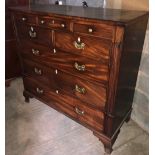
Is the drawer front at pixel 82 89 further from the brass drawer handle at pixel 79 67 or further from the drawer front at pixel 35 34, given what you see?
the drawer front at pixel 35 34

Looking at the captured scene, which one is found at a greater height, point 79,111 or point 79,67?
point 79,67

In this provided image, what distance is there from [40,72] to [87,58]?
662 millimetres

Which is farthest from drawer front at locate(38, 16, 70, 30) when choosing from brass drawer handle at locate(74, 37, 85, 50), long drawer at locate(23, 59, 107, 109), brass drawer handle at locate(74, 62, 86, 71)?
long drawer at locate(23, 59, 107, 109)

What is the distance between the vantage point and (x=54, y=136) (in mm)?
1794

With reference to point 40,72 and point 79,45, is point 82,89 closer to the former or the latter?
point 79,45

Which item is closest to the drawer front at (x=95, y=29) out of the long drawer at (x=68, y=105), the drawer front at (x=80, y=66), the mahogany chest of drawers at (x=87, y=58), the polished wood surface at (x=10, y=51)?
the mahogany chest of drawers at (x=87, y=58)

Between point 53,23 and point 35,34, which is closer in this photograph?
point 53,23

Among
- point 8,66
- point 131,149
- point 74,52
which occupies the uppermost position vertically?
point 74,52

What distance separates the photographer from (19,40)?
198 centimetres

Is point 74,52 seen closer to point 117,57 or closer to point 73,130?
point 117,57

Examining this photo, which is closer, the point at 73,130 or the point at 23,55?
the point at 73,130

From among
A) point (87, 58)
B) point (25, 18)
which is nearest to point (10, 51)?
point (25, 18)
